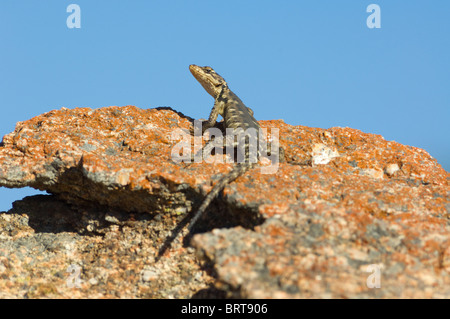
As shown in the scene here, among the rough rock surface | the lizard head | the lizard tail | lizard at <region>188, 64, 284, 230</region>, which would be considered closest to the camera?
the rough rock surface

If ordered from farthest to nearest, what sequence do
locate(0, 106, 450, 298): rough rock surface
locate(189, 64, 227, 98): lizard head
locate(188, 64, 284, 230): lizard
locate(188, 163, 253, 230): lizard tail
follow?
locate(189, 64, 227, 98): lizard head → locate(188, 64, 284, 230): lizard → locate(188, 163, 253, 230): lizard tail → locate(0, 106, 450, 298): rough rock surface

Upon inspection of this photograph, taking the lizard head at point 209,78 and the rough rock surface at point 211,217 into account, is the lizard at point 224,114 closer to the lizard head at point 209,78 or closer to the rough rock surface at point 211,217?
the lizard head at point 209,78

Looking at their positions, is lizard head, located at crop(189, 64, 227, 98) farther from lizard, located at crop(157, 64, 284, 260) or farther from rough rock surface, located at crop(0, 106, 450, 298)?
rough rock surface, located at crop(0, 106, 450, 298)

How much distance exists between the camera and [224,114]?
9.39 metres

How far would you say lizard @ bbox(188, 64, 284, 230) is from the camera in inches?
211

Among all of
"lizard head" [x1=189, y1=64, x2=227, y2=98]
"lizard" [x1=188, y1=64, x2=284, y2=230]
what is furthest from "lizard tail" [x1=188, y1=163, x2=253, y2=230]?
"lizard head" [x1=189, y1=64, x2=227, y2=98]

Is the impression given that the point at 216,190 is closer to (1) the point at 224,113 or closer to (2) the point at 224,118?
(2) the point at 224,118

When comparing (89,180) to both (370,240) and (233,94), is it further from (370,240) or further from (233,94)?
(233,94)

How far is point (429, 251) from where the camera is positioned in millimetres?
4250

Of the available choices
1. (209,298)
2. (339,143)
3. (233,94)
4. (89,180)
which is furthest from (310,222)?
(233,94)

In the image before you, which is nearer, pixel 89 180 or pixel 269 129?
pixel 89 180

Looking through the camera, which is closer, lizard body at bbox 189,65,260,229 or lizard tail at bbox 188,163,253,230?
lizard tail at bbox 188,163,253,230

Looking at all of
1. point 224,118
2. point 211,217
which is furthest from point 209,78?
point 211,217

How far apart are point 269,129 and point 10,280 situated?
509 cm
